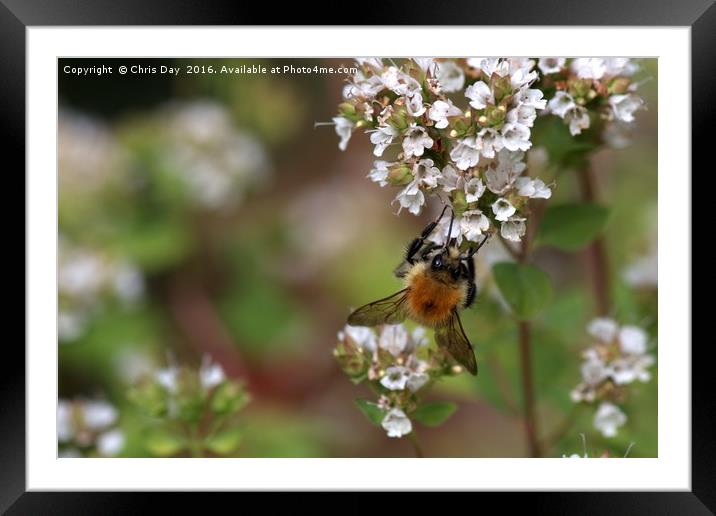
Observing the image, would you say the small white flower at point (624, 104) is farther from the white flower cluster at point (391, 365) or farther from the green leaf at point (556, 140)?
the white flower cluster at point (391, 365)

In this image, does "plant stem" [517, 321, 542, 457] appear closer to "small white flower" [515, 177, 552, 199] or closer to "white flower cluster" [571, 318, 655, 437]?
"white flower cluster" [571, 318, 655, 437]

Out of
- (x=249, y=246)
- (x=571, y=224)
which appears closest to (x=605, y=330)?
(x=571, y=224)

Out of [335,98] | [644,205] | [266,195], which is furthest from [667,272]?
[266,195]

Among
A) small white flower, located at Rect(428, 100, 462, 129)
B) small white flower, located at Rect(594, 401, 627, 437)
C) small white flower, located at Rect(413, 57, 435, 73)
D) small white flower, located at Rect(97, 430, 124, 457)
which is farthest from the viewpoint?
small white flower, located at Rect(97, 430, 124, 457)

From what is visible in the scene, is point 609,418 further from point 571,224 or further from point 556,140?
point 556,140

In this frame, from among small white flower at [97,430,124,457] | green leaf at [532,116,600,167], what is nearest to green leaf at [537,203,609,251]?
green leaf at [532,116,600,167]

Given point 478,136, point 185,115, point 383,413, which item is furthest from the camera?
point 185,115

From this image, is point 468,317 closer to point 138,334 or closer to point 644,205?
point 644,205
